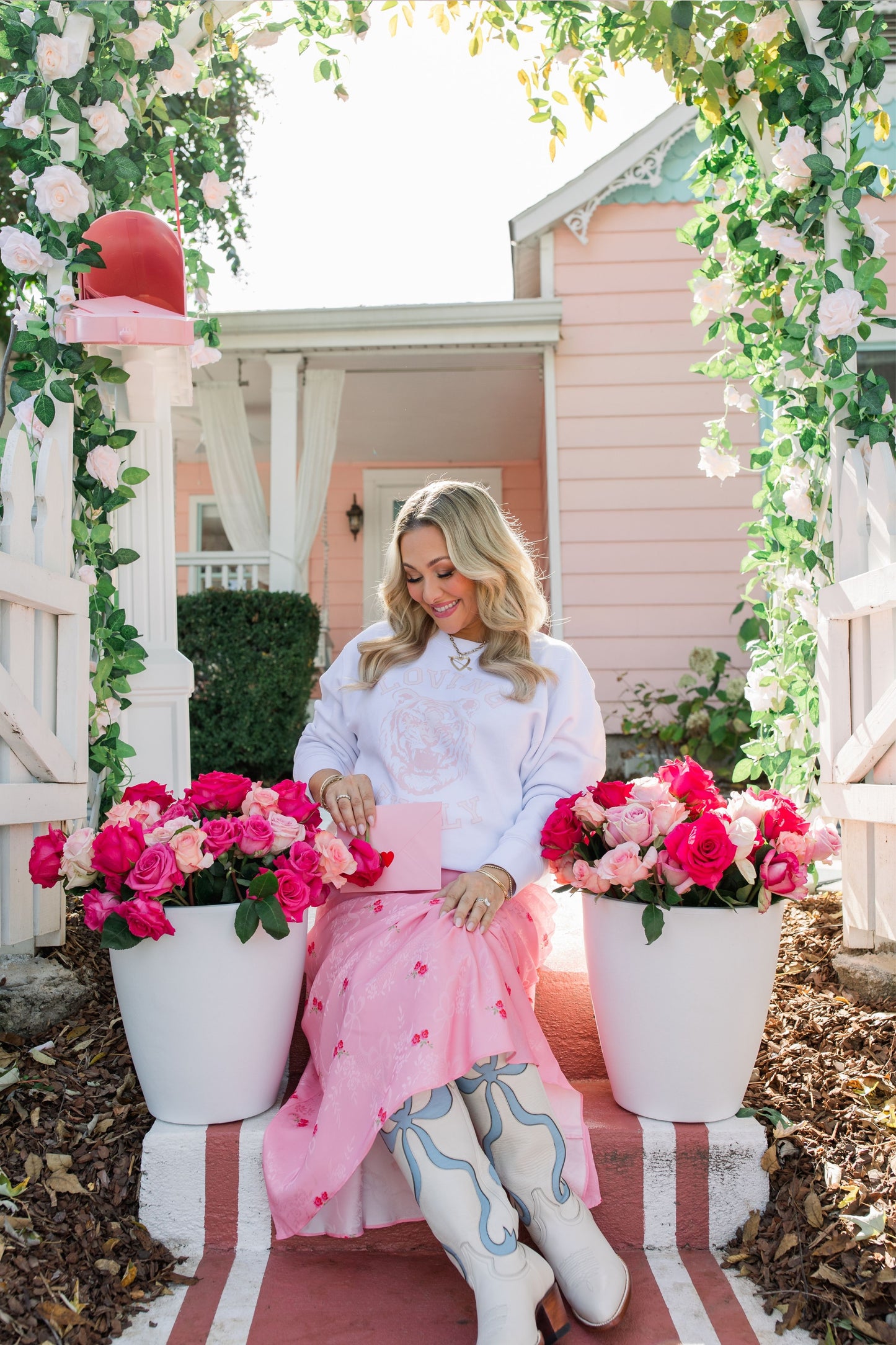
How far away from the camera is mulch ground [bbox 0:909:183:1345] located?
165 centimetres

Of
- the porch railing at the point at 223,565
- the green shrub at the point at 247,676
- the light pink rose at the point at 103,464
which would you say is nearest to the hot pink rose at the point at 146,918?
the light pink rose at the point at 103,464

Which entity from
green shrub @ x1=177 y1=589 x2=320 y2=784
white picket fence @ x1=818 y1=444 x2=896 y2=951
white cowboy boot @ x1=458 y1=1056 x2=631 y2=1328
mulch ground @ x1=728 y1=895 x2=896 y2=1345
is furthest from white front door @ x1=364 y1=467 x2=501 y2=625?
white cowboy boot @ x1=458 y1=1056 x2=631 y2=1328

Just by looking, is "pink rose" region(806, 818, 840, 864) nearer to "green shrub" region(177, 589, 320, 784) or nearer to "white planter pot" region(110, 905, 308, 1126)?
"white planter pot" region(110, 905, 308, 1126)

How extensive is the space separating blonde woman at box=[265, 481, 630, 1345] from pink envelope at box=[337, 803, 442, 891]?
27mm

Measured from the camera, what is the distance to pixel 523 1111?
181 centimetres

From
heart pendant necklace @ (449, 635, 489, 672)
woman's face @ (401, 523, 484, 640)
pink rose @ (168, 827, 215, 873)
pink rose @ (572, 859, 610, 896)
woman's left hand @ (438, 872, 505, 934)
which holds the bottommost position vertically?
woman's left hand @ (438, 872, 505, 934)

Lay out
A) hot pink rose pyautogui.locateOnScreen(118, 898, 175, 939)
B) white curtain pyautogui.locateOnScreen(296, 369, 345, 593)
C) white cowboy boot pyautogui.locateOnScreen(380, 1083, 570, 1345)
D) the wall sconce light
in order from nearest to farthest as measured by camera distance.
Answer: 1. white cowboy boot pyautogui.locateOnScreen(380, 1083, 570, 1345)
2. hot pink rose pyautogui.locateOnScreen(118, 898, 175, 939)
3. white curtain pyautogui.locateOnScreen(296, 369, 345, 593)
4. the wall sconce light

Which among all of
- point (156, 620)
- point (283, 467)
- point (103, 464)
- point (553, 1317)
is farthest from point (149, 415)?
point (283, 467)

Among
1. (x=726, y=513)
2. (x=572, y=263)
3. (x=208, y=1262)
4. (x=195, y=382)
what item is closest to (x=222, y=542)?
(x=195, y=382)

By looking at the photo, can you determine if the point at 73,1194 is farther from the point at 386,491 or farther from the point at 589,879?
the point at 386,491

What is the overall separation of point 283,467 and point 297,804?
530 cm

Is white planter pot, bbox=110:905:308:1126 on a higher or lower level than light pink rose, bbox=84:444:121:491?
lower

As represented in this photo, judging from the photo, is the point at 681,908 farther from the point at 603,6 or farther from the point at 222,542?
the point at 222,542

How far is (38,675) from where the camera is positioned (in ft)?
8.30
